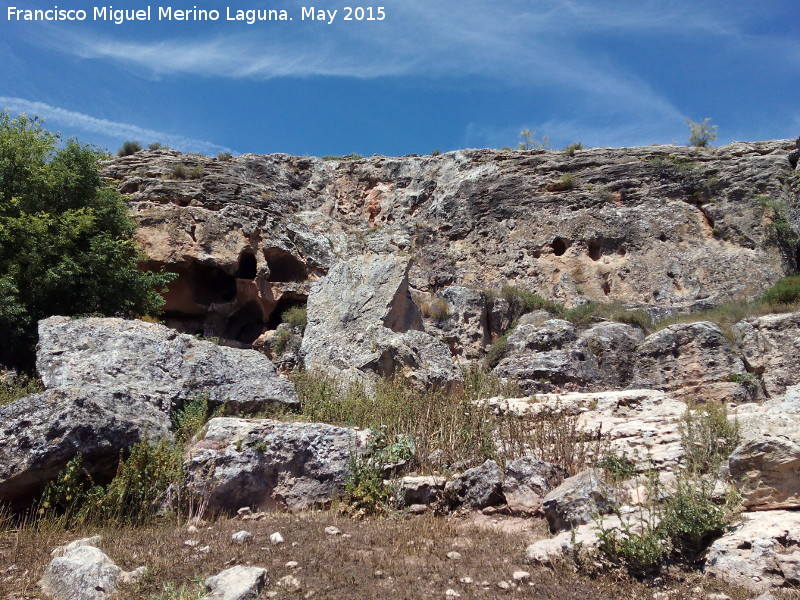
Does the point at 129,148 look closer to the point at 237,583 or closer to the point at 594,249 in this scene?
the point at 594,249

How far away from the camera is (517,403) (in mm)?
7457

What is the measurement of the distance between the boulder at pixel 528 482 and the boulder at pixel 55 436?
10.1 ft

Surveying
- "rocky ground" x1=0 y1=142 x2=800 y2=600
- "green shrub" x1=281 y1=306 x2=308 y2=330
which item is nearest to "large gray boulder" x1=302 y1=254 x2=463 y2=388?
"rocky ground" x1=0 y1=142 x2=800 y2=600

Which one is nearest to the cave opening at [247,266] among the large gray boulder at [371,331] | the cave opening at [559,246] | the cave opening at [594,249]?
the large gray boulder at [371,331]

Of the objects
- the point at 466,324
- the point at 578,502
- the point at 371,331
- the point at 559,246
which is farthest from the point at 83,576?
the point at 559,246

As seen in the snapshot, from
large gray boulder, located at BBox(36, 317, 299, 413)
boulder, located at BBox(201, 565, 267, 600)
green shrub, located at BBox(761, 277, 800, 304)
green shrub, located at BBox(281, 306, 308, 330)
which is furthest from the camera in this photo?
green shrub, located at BBox(281, 306, 308, 330)

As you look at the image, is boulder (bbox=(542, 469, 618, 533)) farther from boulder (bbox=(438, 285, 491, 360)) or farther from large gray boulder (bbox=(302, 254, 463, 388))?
boulder (bbox=(438, 285, 491, 360))

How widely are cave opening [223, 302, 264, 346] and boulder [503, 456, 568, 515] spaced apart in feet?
50.6

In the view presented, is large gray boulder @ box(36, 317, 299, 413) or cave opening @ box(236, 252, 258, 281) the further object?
cave opening @ box(236, 252, 258, 281)

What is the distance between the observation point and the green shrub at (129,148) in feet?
75.8

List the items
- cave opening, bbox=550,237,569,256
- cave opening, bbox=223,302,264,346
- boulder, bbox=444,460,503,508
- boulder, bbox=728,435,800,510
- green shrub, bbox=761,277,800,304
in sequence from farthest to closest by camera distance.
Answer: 1. cave opening, bbox=550,237,569,256
2. cave opening, bbox=223,302,264,346
3. green shrub, bbox=761,277,800,304
4. boulder, bbox=444,460,503,508
5. boulder, bbox=728,435,800,510

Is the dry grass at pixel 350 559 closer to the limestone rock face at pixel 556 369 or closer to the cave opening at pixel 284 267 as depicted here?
the limestone rock face at pixel 556 369

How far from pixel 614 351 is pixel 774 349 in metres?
2.40

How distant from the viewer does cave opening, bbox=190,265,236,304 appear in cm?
1977
